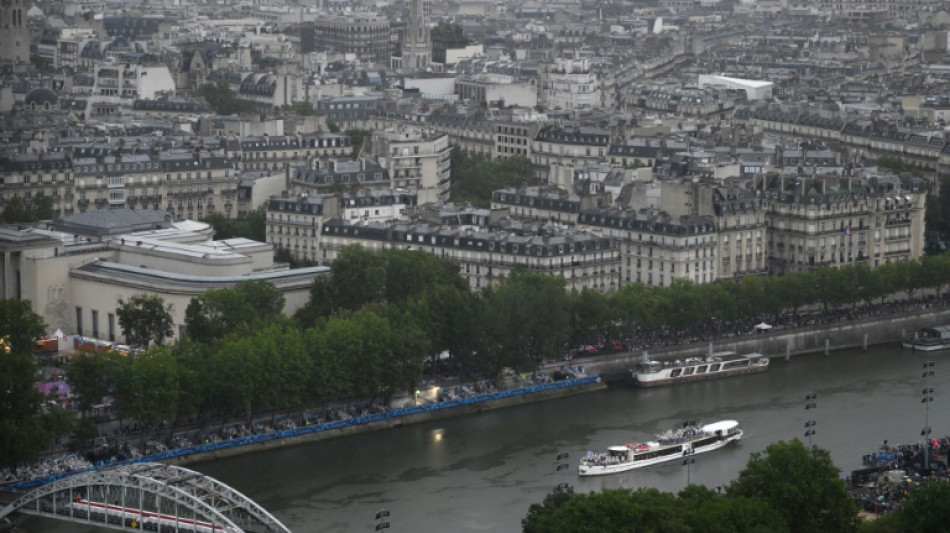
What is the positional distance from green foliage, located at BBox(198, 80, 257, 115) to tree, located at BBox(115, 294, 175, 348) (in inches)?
1193

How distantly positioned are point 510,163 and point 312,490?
2659 cm

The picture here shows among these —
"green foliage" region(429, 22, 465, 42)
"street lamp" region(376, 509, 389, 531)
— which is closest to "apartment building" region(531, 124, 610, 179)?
"street lamp" region(376, 509, 389, 531)

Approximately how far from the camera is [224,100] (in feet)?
259

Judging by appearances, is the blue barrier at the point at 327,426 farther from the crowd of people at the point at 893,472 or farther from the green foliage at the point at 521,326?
the crowd of people at the point at 893,472

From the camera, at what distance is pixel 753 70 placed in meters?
89.6

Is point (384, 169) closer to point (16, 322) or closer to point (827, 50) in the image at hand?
point (16, 322)

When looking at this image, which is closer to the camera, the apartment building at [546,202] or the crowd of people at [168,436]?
the crowd of people at [168,436]

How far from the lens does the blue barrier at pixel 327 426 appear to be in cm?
4109

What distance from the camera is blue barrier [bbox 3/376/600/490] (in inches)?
1618

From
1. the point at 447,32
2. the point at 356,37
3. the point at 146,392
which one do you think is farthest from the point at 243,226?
the point at 447,32

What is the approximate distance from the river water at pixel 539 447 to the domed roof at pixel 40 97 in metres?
31.0

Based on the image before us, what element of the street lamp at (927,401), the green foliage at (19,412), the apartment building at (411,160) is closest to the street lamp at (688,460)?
the street lamp at (927,401)

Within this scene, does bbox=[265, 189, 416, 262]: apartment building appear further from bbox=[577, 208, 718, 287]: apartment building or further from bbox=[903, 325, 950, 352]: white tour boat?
bbox=[903, 325, 950, 352]: white tour boat

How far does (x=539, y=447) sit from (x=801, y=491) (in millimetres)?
8745
